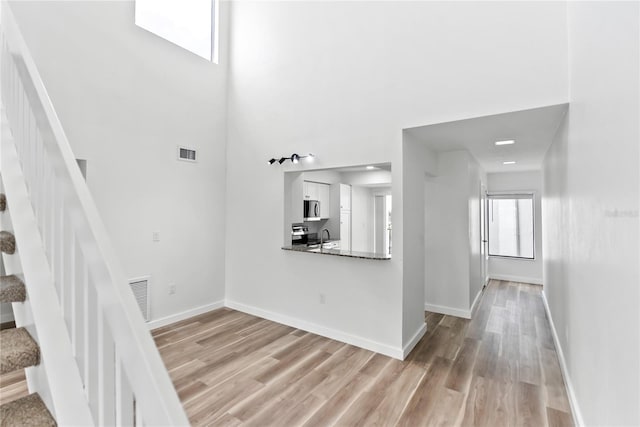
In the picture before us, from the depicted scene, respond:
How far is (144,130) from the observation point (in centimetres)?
377

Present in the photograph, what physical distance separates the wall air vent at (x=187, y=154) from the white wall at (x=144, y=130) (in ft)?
0.26

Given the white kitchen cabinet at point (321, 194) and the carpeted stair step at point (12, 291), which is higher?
the white kitchen cabinet at point (321, 194)

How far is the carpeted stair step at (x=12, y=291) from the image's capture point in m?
1.34

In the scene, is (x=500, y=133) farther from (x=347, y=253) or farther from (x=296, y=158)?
(x=296, y=158)

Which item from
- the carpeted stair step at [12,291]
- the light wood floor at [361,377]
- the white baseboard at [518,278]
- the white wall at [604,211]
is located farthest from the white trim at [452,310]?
the carpeted stair step at [12,291]

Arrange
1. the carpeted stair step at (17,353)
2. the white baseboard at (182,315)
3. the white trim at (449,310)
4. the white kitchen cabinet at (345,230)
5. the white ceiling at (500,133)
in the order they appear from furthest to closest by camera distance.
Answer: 1. the white kitchen cabinet at (345,230)
2. the white trim at (449,310)
3. the white baseboard at (182,315)
4. the white ceiling at (500,133)
5. the carpeted stair step at (17,353)

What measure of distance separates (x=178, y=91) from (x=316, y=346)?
3650 mm

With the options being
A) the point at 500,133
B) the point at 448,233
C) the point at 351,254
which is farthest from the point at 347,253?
the point at 500,133

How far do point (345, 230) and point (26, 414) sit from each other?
6.10 metres

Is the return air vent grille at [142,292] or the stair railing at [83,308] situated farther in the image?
the return air vent grille at [142,292]

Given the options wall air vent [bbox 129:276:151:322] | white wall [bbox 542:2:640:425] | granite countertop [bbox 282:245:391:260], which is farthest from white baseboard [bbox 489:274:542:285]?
wall air vent [bbox 129:276:151:322]

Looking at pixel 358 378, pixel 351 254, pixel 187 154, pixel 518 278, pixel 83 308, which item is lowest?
pixel 358 378

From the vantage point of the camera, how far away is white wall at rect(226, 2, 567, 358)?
2633 mm

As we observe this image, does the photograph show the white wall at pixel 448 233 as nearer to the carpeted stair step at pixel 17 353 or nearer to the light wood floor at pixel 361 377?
the light wood floor at pixel 361 377
